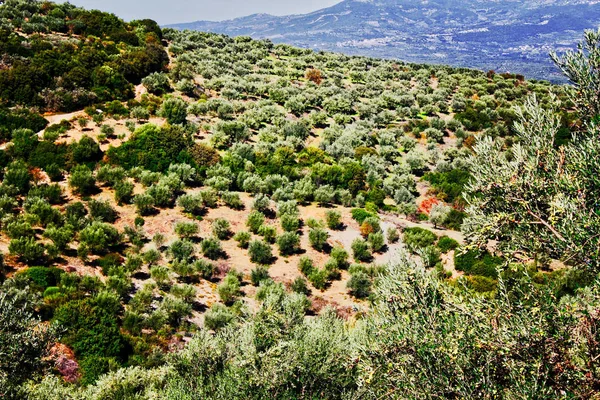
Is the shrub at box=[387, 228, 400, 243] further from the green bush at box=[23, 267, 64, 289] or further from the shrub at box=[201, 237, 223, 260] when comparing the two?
the green bush at box=[23, 267, 64, 289]

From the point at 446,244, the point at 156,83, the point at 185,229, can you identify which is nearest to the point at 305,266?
the point at 185,229

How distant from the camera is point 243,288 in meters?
17.9

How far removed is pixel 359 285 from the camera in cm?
1850

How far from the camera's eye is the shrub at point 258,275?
18.2 meters

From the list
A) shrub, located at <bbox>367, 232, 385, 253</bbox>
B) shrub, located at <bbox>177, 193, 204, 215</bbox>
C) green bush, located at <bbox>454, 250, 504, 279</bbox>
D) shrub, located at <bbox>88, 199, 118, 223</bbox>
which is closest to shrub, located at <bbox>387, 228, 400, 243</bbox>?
shrub, located at <bbox>367, 232, 385, 253</bbox>

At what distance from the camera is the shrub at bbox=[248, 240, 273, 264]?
2008 centimetres

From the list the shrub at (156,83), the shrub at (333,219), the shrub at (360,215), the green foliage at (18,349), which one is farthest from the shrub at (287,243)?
the shrub at (156,83)

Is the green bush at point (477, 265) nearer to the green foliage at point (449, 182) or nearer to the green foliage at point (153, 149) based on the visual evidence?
the green foliage at point (449, 182)

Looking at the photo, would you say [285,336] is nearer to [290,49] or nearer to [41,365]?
[41,365]

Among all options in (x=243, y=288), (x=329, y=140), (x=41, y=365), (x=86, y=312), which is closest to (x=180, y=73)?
(x=329, y=140)

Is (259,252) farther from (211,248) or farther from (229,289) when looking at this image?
(229,289)

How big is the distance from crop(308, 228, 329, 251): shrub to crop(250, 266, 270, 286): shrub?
14.0ft

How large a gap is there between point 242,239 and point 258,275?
3339 mm

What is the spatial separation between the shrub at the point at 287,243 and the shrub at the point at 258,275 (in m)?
2.76
